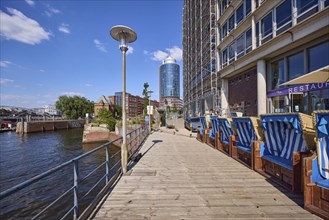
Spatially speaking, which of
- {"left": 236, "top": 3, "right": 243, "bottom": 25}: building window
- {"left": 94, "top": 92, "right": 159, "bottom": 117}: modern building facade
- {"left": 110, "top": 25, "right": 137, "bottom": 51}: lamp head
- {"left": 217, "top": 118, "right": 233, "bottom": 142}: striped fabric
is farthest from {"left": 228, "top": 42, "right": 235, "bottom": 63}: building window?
{"left": 94, "top": 92, "right": 159, "bottom": 117}: modern building facade

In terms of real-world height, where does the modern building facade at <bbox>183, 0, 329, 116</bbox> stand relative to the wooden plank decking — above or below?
above

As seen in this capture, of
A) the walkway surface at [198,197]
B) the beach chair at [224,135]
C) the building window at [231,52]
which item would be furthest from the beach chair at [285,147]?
the building window at [231,52]

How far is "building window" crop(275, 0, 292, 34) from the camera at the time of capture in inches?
483

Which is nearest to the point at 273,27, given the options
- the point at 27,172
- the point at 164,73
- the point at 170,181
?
the point at 170,181

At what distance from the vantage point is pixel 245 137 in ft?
21.3

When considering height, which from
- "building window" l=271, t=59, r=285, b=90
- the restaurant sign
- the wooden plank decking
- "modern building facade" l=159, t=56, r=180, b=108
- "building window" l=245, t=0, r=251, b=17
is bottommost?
the wooden plank decking

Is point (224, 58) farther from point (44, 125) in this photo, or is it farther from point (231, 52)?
point (44, 125)

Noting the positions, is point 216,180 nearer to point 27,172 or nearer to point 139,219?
point 139,219

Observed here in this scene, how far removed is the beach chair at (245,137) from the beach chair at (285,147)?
416 mm

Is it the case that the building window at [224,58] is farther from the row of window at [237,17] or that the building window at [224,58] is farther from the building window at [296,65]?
the building window at [296,65]

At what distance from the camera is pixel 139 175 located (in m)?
5.29

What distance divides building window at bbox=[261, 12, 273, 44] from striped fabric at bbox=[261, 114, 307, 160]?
473 inches

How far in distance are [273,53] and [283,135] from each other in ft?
37.1

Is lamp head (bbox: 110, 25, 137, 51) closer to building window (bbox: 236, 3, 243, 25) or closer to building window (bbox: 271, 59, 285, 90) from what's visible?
building window (bbox: 271, 59, 285, 90)
